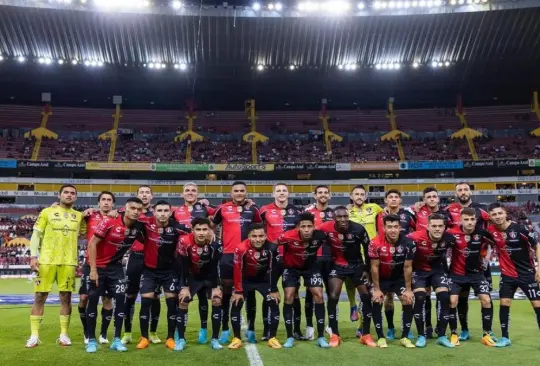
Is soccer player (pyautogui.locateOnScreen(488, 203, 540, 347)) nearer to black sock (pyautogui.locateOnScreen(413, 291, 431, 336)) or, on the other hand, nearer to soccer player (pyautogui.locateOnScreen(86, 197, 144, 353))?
black sock (pyautogui.locateOnScreen(413, 291, 431, 336))

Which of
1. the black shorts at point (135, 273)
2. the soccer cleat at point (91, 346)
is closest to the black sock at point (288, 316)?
the black shorts at point (135, 273)

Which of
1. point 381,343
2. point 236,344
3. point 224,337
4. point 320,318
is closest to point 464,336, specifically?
point 381,343

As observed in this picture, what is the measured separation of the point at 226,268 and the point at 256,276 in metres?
0.52

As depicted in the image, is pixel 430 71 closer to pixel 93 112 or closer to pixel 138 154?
pixel 138 154

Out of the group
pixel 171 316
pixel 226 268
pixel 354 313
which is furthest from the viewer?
pixel 354 313

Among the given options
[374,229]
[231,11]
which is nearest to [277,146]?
[231,11]

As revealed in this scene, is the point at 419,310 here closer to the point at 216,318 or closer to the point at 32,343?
the point at 216,318

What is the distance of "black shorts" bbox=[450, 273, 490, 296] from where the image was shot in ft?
23.5

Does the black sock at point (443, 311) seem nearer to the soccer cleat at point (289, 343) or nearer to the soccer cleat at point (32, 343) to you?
the soccer cleat at point (289, 343)

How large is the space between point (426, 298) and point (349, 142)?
114 feet

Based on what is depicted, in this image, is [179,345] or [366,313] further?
[366,313]

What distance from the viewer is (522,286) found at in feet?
23.0

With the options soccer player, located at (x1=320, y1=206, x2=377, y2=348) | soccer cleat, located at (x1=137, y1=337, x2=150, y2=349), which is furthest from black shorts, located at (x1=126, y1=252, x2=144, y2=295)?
soccer player, located at (x1=320, y1=206, x2=377, y2=348)

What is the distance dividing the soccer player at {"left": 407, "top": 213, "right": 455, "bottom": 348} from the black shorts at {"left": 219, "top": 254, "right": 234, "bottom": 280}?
2.92 meters
